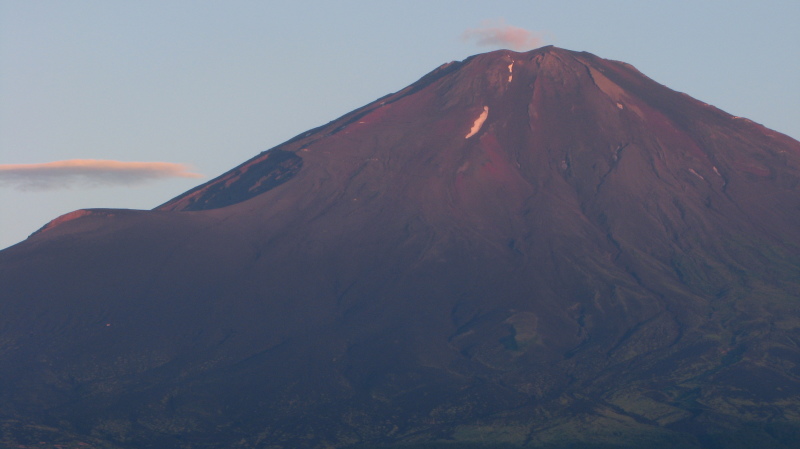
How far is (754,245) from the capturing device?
133625mm

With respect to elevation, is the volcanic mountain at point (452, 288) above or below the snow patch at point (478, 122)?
below

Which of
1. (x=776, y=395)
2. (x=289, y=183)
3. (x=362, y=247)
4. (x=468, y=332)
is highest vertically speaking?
(x=289, y=183)

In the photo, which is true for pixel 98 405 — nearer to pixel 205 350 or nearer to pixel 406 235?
pixel 205 350

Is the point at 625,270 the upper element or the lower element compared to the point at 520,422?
upper

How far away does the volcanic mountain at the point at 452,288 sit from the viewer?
106 metres

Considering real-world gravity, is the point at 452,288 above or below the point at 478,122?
below

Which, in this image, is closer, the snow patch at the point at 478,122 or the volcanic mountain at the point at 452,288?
the volcanic mountain at the point at 452,288

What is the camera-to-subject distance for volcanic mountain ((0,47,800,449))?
10550 cm

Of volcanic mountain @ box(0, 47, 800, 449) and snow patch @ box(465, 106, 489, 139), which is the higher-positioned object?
snow patch @ box(465, 106, 489, 139)

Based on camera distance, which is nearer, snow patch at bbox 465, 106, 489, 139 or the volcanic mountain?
the volcanic mountain

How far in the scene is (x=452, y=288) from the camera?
123m

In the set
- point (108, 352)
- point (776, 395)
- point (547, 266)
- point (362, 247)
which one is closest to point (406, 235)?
point (362, 247)

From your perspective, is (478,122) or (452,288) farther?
(478,122)

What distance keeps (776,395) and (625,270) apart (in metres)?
24.8
